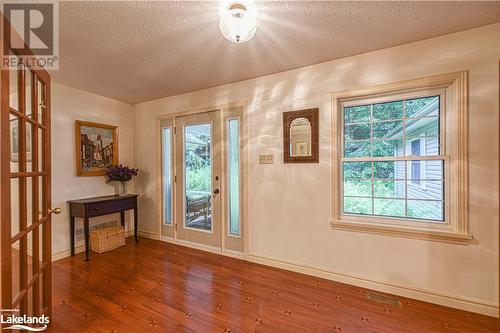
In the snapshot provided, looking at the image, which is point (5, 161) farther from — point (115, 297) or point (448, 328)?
point (448, 328)

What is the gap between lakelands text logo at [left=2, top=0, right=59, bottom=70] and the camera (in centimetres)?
122

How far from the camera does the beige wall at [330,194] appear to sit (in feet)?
6.19

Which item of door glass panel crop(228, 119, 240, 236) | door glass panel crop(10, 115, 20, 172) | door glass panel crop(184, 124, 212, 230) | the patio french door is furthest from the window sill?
door glass panel crop(10, 115, 20, 172)

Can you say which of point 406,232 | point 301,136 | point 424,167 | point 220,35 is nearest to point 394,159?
point 424,167

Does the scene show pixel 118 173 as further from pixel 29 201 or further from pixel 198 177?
pixel 29 201

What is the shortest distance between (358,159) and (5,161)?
2.63 metres

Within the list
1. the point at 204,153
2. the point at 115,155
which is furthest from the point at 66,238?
the point at 204,153

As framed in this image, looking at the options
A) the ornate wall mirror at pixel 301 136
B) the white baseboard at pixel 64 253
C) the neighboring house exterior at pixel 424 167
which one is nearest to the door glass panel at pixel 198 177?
the ornate wall mirror at pixel 301 136

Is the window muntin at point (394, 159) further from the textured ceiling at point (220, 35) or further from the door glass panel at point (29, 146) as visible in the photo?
the door glass panel at point (29, 146)

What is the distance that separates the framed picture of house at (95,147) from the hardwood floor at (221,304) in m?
1.33

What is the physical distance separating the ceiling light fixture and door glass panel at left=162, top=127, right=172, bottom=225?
2.49 m

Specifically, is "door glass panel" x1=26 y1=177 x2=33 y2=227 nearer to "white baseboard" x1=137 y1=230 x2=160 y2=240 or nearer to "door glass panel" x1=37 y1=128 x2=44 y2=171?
"door glass panel" x1=37 y1=128 x2=44 y2=171

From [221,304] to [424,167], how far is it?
2.24 meters

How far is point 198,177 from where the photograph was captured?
3430mm
